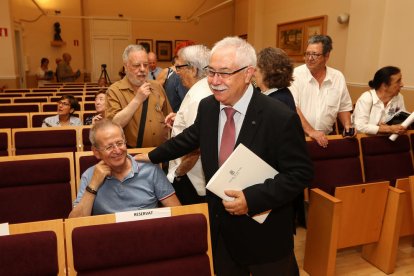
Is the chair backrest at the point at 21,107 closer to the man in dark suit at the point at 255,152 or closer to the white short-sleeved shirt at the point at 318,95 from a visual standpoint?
the white short-sleeved shirt at the point at 318,95

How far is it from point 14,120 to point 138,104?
8.24 feet

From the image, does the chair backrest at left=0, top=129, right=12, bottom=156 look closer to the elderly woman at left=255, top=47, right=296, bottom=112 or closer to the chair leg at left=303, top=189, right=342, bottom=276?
the elderly woman at left=255, top=47, right=296, bottom=112

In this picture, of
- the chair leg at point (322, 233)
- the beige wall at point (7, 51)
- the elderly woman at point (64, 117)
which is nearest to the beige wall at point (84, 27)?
the beige wall at point (7, 51)

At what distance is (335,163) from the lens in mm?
2600

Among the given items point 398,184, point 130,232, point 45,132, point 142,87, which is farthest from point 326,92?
point 45,132

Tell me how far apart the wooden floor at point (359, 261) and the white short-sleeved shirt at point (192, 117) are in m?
1.09

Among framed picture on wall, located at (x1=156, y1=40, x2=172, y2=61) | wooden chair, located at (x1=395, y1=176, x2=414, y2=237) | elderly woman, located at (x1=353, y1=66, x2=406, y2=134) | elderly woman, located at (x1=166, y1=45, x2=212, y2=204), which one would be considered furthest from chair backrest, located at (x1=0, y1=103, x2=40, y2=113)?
framed picture on wall, located at (x1=156, y1=40, x2=172, y2=61)

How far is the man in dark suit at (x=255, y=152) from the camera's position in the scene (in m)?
1.32

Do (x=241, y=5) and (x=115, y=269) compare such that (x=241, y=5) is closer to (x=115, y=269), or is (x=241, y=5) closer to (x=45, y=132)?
(x=45, y=132)

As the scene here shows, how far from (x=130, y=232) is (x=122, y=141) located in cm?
53

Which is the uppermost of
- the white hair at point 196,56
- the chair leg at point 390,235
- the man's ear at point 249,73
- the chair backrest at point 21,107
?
the white hair at point 196,56

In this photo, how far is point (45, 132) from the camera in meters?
2.99

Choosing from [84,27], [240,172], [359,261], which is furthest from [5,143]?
[84,27]

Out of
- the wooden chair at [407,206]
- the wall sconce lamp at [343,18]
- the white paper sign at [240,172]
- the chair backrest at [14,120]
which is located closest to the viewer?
the white paper sign at [240,172]
